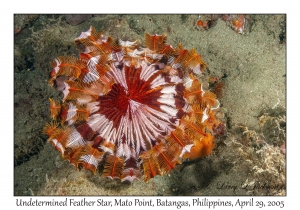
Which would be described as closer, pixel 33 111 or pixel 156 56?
pixel 156 56

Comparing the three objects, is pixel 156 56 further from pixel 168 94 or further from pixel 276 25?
pixel 276 25

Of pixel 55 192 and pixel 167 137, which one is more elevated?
pixel 167 137

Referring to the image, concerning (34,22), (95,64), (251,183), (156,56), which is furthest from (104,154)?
(34,22)

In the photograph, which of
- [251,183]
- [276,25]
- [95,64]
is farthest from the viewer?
[276,25]

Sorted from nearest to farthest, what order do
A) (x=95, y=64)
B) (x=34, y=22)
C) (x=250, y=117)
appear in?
(x=95, y=64), (x=250, y=117), (x=34, y=22)

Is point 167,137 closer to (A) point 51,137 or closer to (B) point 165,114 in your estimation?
(B) point 165,114

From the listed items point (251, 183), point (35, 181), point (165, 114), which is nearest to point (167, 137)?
point (165, 114)
